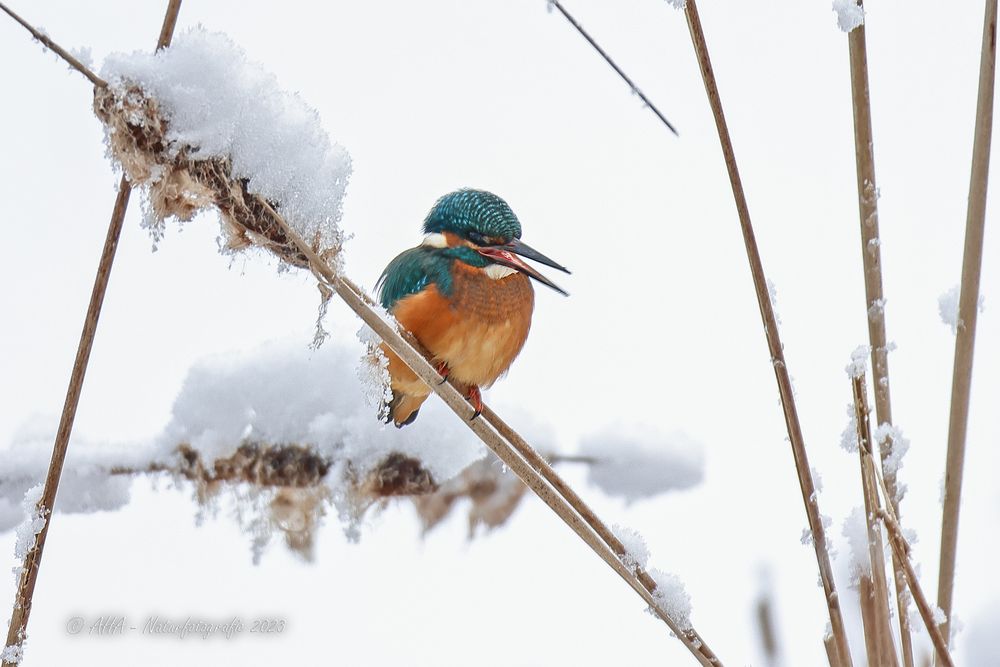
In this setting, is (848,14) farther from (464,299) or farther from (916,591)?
(464,299)

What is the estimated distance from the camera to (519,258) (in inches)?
76.1

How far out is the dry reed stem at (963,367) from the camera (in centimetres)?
93

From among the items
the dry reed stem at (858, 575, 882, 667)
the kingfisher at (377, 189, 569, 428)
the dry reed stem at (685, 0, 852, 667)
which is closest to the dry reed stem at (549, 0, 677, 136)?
the dry reed stem at (685, 0, 852, 667)

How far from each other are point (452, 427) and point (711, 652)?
97cm

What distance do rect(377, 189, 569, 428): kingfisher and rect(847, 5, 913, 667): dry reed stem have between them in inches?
36.0

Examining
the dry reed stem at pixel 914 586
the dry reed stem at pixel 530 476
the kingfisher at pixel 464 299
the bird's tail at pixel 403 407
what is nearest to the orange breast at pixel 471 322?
the kingfisher at pixel 464 299

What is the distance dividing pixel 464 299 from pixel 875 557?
1.15 m

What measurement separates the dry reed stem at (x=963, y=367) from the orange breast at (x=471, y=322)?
109 cm

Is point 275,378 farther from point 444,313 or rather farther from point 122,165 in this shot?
point 122,165

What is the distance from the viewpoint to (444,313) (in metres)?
1.90

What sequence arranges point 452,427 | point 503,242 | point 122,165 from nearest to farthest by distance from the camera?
point 122,165
point 452,427
point 503,242

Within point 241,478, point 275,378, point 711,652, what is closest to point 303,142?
point 711,652

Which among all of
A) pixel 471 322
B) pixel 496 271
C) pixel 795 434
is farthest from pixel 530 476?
pixel 496 271

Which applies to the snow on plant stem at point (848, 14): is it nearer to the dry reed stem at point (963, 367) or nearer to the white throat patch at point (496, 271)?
the dry reed stem at point (963, 367)
